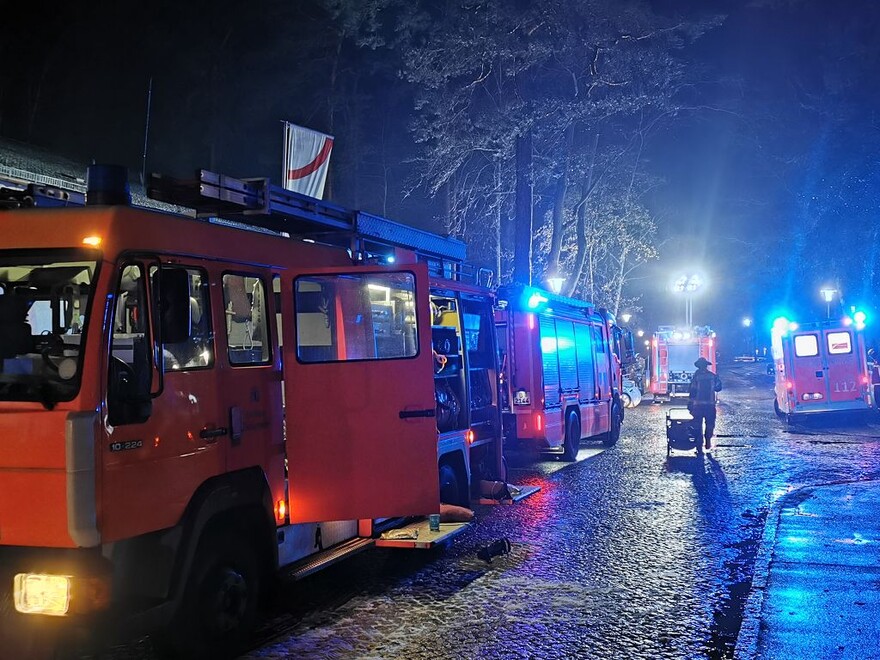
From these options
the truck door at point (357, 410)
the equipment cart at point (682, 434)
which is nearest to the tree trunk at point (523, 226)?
the equipment cart at point (682, 434)

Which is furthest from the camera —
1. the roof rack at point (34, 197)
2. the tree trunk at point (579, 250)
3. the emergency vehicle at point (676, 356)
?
the emergency vehicle at point (676, 356)

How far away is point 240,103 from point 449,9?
10.8 m

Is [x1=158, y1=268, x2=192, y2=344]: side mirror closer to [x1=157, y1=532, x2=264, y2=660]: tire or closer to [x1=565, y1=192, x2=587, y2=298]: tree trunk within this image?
[x1=157, y1=532, x2=264, y2=660]: tire

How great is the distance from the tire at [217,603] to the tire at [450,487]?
9.27 feet

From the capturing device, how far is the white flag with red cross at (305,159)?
17.2 m

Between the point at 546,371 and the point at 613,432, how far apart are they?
15.5 ft

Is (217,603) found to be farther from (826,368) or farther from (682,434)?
(826,368)

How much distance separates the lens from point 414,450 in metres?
6.02

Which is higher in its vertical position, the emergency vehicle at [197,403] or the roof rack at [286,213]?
the roof rack at [286,213]

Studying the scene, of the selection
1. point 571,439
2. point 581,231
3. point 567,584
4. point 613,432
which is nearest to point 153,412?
point 567,584

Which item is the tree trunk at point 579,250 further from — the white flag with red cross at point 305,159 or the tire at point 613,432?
the white flag with red cross at point 305,159

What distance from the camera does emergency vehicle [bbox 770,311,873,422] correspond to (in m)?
20.1

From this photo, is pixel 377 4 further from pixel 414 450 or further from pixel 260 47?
pixel 414 450

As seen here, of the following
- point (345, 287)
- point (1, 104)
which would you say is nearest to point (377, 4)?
point (1, 104)
